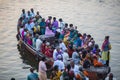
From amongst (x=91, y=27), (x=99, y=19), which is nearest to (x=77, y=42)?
(x=91, y=27)

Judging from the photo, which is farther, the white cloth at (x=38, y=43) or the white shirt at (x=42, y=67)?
the white cloth at (x=38, y=43)

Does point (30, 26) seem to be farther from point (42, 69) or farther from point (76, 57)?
point (42, 69)

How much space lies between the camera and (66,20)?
3384 cm

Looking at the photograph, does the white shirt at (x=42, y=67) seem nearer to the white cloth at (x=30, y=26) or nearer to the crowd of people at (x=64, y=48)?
the crowd of people at (x=64, y=48)

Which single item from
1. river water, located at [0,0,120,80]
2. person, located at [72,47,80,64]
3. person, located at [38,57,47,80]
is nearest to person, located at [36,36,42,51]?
river water, located at [0,0,120,80]

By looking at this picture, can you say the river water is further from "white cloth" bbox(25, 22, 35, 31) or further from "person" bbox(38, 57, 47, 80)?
"person" bbox(38, 57, 47, 80)

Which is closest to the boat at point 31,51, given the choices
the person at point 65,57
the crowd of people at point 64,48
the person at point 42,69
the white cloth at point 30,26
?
the crowd of people at point 64,48

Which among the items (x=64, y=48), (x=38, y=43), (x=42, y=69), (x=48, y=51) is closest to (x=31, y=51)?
(x=38, y=43)

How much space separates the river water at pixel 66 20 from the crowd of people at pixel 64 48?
78.1 inches

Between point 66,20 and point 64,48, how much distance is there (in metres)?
15.8

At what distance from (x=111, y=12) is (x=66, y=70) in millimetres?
23520

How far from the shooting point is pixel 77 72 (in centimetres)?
1516

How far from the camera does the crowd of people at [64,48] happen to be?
15.3 m

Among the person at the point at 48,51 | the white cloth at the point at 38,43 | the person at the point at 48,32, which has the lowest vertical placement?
the person at the point at 48,51
